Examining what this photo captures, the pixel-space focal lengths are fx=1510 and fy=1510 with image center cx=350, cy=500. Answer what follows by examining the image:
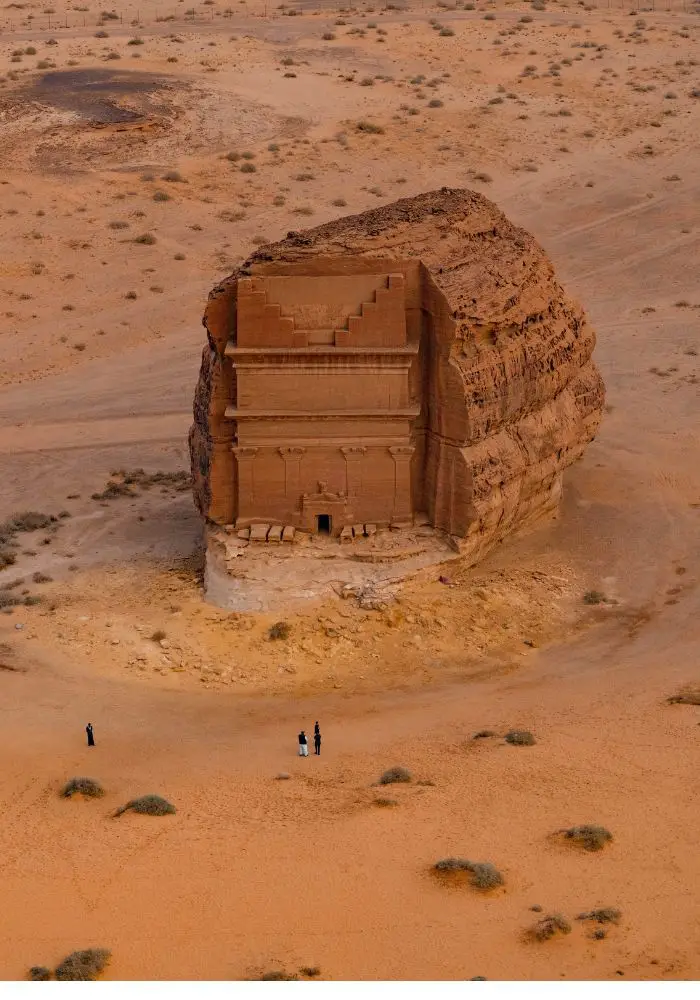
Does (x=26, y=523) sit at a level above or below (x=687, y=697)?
below

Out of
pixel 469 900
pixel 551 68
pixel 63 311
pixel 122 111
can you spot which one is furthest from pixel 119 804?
pixel 551 68

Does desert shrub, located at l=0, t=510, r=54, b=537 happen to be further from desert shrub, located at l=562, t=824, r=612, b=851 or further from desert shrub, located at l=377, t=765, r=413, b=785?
desert shrub, located at l=562, t=824, r=612, b=851

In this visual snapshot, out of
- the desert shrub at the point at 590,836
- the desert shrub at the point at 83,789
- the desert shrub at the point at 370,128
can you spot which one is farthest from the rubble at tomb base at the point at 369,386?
the desert shrub at the point at 370,128

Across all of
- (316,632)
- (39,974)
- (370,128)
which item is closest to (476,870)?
(39,974)

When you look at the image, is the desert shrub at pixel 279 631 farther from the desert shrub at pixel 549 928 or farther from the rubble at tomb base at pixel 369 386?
the desert shrub at pixel 549 928

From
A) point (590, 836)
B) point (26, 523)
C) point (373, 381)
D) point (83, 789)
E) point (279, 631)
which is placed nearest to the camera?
point (590, 836)

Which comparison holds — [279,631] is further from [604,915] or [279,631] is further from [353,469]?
[604,915]
